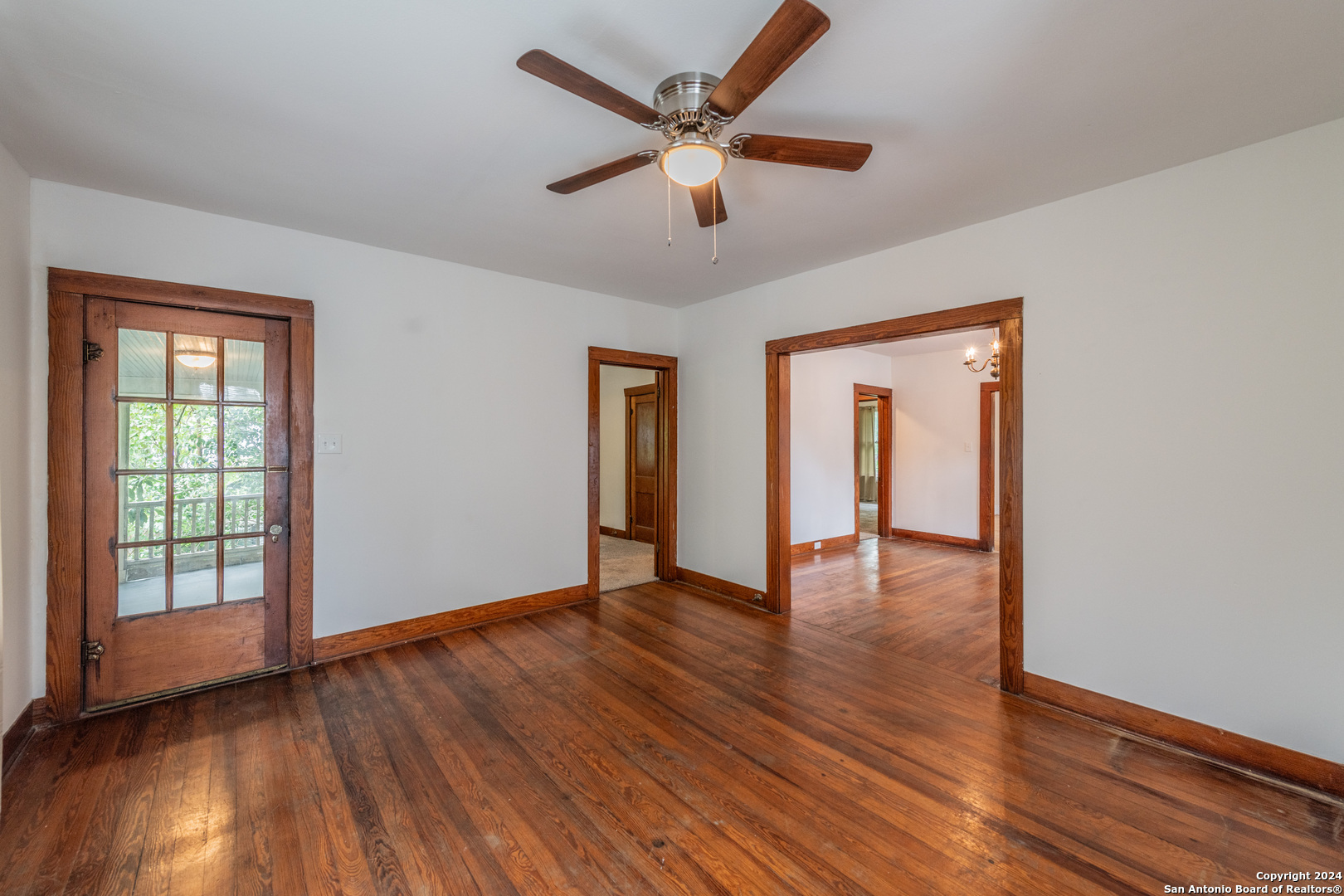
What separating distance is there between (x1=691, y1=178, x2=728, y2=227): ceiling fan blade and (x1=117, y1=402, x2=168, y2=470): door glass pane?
3049 mm

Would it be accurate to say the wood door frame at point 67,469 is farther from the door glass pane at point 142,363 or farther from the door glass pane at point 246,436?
the door glass pane at point 246,436

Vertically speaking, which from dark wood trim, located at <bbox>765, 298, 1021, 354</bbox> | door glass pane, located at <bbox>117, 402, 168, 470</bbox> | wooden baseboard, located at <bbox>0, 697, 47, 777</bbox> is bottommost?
wooden baseboard, located at <bbox>0, 697, 47, 777</bbox>

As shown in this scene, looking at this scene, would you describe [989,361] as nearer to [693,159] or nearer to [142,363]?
[693,159]

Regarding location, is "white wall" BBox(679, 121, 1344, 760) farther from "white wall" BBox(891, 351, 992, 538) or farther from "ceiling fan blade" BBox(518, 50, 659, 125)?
"white wall" BBox(891, 351, 992, 538)

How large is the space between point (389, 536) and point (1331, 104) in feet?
16.5

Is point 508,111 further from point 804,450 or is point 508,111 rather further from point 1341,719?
point 804,450

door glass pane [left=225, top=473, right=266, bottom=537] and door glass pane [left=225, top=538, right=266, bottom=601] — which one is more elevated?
door glass pane [left=225, top=473, right=266, bottom=537]

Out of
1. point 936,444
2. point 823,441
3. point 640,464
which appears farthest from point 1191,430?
point 640,464

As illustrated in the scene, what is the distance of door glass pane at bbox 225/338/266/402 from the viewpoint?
299 centimetres

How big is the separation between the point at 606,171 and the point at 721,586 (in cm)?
362

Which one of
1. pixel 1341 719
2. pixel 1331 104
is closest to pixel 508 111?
pixel 1331 104

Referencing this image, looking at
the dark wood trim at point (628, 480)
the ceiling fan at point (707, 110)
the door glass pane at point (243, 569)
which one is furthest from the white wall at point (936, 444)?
the door glass pane at point (243, 569)

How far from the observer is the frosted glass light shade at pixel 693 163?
1762 mm

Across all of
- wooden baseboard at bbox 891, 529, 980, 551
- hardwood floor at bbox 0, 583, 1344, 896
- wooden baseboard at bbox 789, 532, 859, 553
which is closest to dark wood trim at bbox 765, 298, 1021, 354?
hardwood floor at bbox 0, 583, 1344, 896
